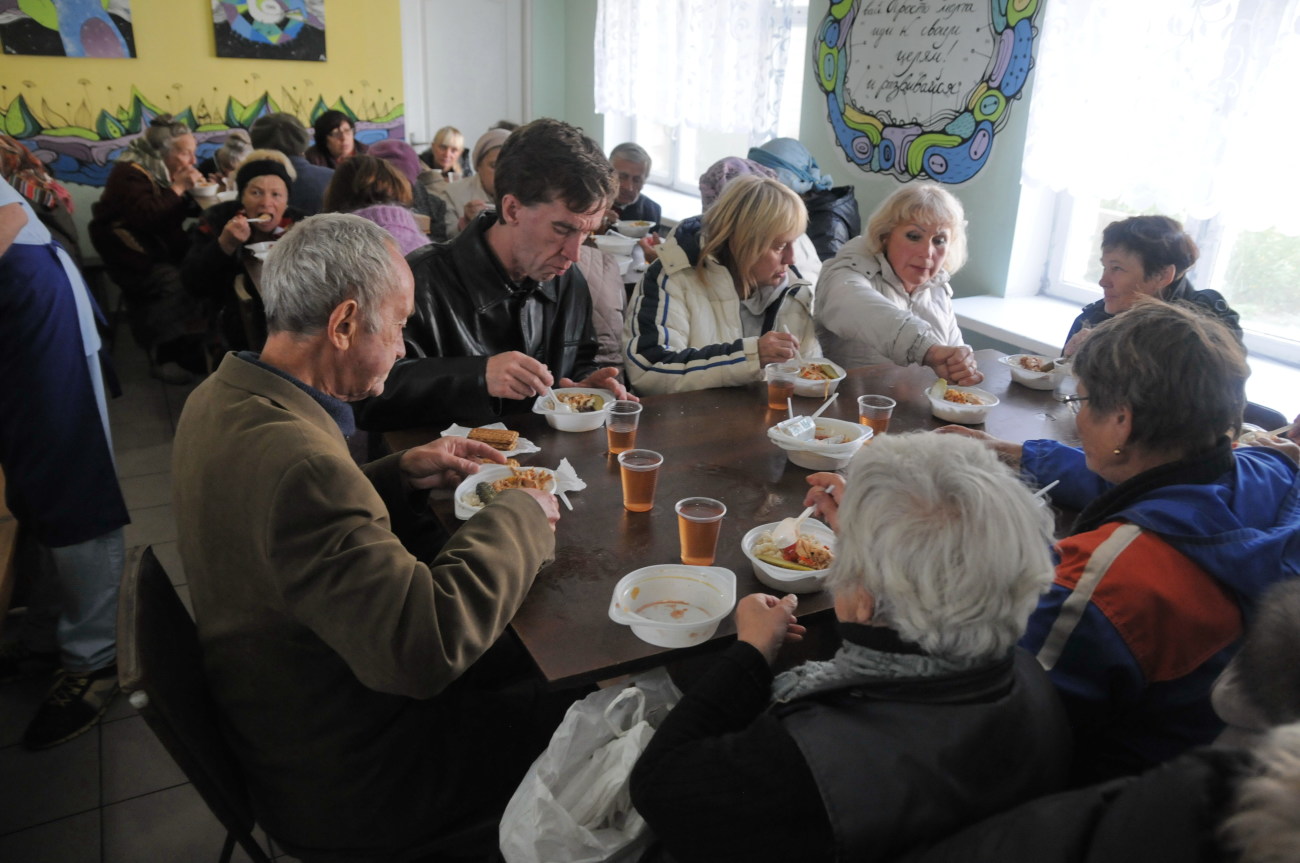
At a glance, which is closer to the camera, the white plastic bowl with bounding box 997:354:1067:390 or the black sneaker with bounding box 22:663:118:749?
the black sneaker with bounding box 22:663:118:749

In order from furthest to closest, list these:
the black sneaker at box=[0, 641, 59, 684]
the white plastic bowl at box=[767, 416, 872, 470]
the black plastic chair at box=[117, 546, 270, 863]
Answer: the black sneaker at box=[0, 641, 59, 684]
the white plastic bowl at box=[767, 416, 872, 470]
the black plastic chair at box=[117, 546, 270, 863]

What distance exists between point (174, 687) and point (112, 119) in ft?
21.9

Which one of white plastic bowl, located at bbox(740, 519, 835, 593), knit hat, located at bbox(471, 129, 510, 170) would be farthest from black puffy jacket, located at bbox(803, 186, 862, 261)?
white plastic bowl, located at bbox(740, 519, 835, 593)

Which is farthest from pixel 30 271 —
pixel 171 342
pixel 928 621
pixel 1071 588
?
pixel 171 342

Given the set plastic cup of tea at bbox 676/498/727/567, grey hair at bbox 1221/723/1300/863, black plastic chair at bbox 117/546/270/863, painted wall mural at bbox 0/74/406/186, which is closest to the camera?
grey hair at bbox 1221/723/1300/863

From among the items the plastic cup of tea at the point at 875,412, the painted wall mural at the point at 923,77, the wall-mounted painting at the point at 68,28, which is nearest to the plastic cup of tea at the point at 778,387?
the plastic cup of tea at the point at 875,412

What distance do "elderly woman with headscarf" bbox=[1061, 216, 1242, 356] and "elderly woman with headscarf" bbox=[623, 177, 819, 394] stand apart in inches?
38.4

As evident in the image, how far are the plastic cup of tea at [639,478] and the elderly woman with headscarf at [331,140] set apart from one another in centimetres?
465

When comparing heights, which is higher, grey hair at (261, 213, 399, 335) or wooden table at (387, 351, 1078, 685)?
grey hair at (261, 213, 399, 335)

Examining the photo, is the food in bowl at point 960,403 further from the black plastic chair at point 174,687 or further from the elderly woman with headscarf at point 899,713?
the black plastic chair at point 174,687

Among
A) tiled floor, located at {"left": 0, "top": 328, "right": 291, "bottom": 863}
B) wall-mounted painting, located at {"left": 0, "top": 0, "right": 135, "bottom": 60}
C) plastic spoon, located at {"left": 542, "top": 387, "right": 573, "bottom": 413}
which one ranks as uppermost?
wall-mounted painting, located at {"left": 0, "top": 0, "right": 135, "bottom": 60}

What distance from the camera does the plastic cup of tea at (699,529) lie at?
147 cm

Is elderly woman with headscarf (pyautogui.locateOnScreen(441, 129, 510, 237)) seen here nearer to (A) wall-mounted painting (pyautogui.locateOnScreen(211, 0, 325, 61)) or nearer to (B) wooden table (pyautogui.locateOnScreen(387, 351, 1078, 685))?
(A) wall-mounted painting (pyautogui.locateOnScreen(211, 0, 325, 61))

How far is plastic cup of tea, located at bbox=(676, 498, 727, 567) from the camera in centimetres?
147
